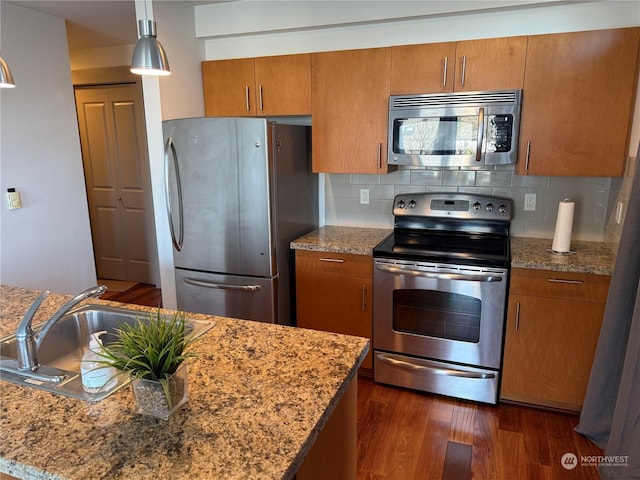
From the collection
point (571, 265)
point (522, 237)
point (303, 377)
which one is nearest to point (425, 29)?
point (522, 237)

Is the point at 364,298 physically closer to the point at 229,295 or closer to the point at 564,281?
the point at 229,295

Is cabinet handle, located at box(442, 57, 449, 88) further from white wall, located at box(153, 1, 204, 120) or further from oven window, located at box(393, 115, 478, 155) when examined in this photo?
white wall, located at box(153, 1, 204, 120)

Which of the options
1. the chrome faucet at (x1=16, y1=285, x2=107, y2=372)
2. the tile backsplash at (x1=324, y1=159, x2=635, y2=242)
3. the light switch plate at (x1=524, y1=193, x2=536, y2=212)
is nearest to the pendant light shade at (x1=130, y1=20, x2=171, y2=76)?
the chrome faucet at (x1=16, y1=285, x2=107, y2=372)

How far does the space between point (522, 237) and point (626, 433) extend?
50.8 inches

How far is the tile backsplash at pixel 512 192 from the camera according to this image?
8.58 ft

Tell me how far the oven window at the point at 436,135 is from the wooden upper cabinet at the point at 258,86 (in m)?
0.65

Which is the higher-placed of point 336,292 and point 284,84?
point 284,84

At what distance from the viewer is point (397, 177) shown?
306cm

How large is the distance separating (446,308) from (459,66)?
1376 millimetres

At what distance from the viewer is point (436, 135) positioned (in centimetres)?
258

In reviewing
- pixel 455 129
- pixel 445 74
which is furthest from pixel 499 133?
pixel 445 74

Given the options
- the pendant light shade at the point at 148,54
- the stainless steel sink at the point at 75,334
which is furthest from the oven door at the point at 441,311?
the pendant light shade at the point at 148,54

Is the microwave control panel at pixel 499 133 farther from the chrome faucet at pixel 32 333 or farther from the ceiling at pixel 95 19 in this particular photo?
the chrome faucet at pixel 32 333

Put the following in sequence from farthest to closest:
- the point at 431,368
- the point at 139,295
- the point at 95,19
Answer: the point at 139,295
the point at 95,19
the point at 431,368
